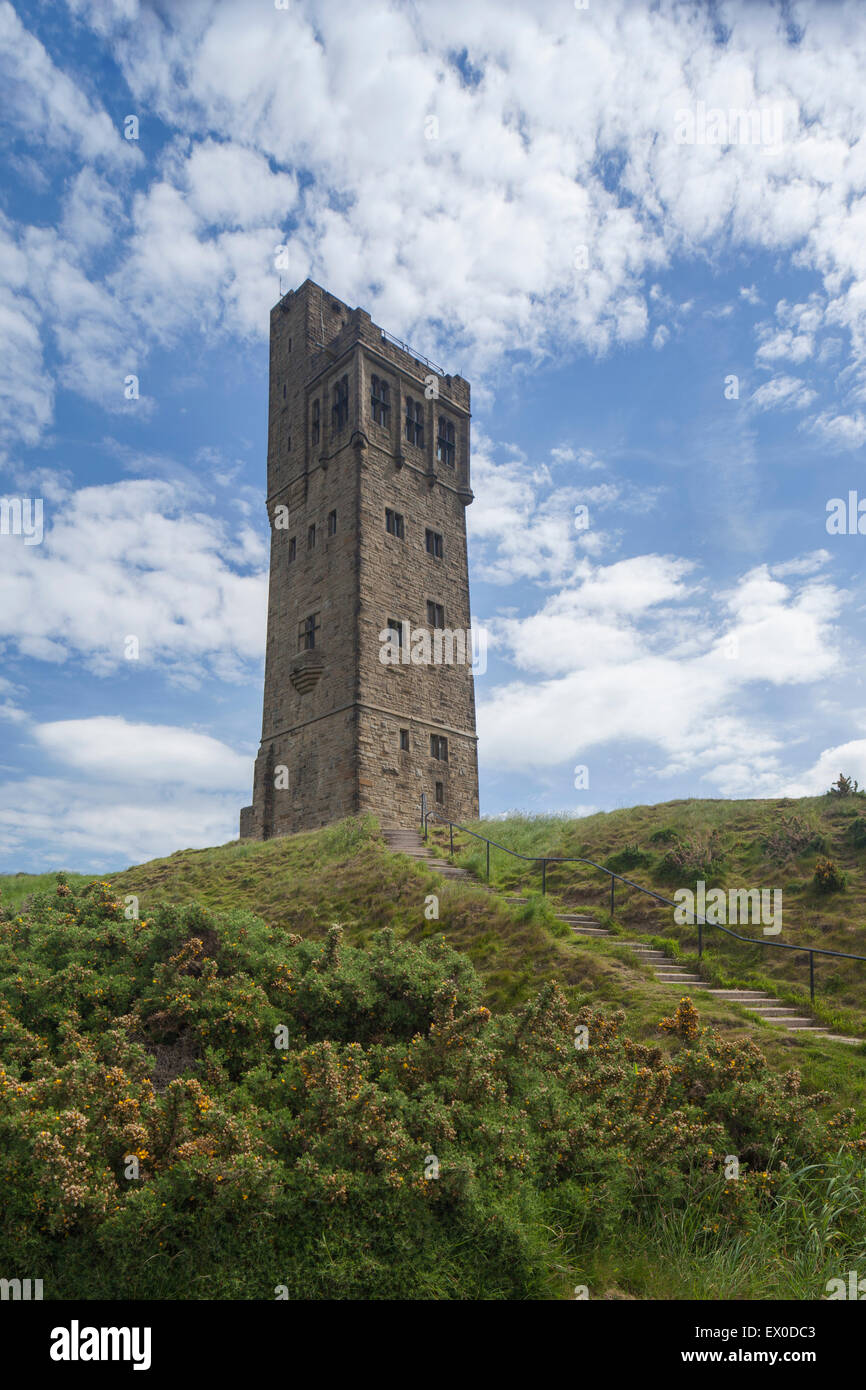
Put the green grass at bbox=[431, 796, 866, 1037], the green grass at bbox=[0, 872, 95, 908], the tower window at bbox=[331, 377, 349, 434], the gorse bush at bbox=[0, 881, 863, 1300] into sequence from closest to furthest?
the gorse bush at bbox=[0, 881, 863, 1300]
the green grass at bbox=[431, 796, 866, 1037]
the green grass at bbox=[0, 872, 95, 908]
the tower window at bbox=[331, 377, 349, 434]

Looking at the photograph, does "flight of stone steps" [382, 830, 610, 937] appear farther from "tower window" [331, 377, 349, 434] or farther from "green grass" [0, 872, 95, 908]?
"tower window" [331, 377, 349, 434]

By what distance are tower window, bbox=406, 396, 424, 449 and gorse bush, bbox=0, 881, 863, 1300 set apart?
25223 millimetres

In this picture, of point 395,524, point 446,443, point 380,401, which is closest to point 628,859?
point 395,524

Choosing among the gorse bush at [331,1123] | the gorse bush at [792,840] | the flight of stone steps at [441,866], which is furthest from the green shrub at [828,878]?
the gorse bush at [331,1123]

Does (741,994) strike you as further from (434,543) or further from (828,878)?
(434,543)

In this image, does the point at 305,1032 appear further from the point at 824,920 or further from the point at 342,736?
the point at 342,736

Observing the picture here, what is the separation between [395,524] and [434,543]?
2080 mm

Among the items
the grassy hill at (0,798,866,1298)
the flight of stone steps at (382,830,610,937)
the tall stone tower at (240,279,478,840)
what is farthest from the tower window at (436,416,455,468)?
the grassy hill at (0,798,866,1298)

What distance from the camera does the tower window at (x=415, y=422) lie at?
31344mm

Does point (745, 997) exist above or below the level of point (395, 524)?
below

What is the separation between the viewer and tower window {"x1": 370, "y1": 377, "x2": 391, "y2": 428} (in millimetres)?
29922

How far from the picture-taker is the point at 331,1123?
5.87 metres

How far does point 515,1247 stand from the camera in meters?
5.21
